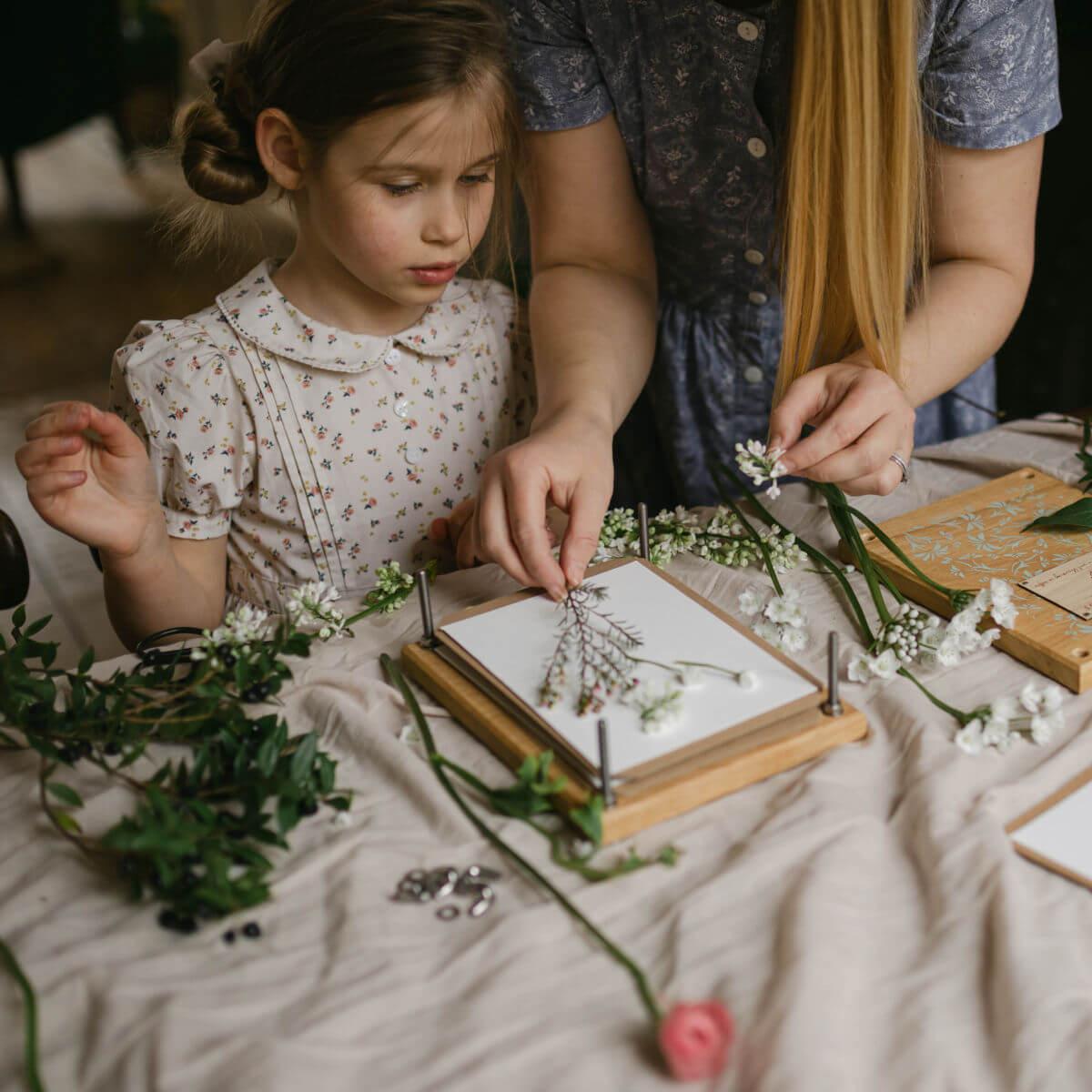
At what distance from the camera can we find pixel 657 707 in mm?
834

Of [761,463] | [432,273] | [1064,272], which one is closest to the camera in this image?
[761,463]

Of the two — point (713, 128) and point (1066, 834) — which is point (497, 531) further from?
point (713, 128)

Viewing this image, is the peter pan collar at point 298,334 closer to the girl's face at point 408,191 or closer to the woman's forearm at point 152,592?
the girl's face at point 408,191

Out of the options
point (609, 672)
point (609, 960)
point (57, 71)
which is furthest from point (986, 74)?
point (57, 71)

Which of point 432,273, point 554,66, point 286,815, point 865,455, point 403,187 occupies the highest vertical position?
point 554,66

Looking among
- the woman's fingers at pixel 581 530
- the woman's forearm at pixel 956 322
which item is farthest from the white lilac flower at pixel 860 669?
the woman's forearm at pixel 956 322

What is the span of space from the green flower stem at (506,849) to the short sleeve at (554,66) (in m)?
0.74

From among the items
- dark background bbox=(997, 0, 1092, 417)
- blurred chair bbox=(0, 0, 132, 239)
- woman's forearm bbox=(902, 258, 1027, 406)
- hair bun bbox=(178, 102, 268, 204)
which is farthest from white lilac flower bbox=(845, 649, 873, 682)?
blurred chair bbox=(0, 0, 132, 239)

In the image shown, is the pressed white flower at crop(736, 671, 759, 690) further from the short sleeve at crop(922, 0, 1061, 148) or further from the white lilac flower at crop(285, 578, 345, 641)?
the short sleeve at crop(922, 0, 1061, 148)

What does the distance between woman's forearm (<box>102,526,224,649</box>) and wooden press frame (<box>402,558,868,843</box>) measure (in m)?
0.44

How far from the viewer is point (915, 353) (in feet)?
3.96

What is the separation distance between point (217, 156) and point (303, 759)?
0.83 metres

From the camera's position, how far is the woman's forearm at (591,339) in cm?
125

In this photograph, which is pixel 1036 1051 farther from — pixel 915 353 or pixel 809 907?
pixel 915 353
